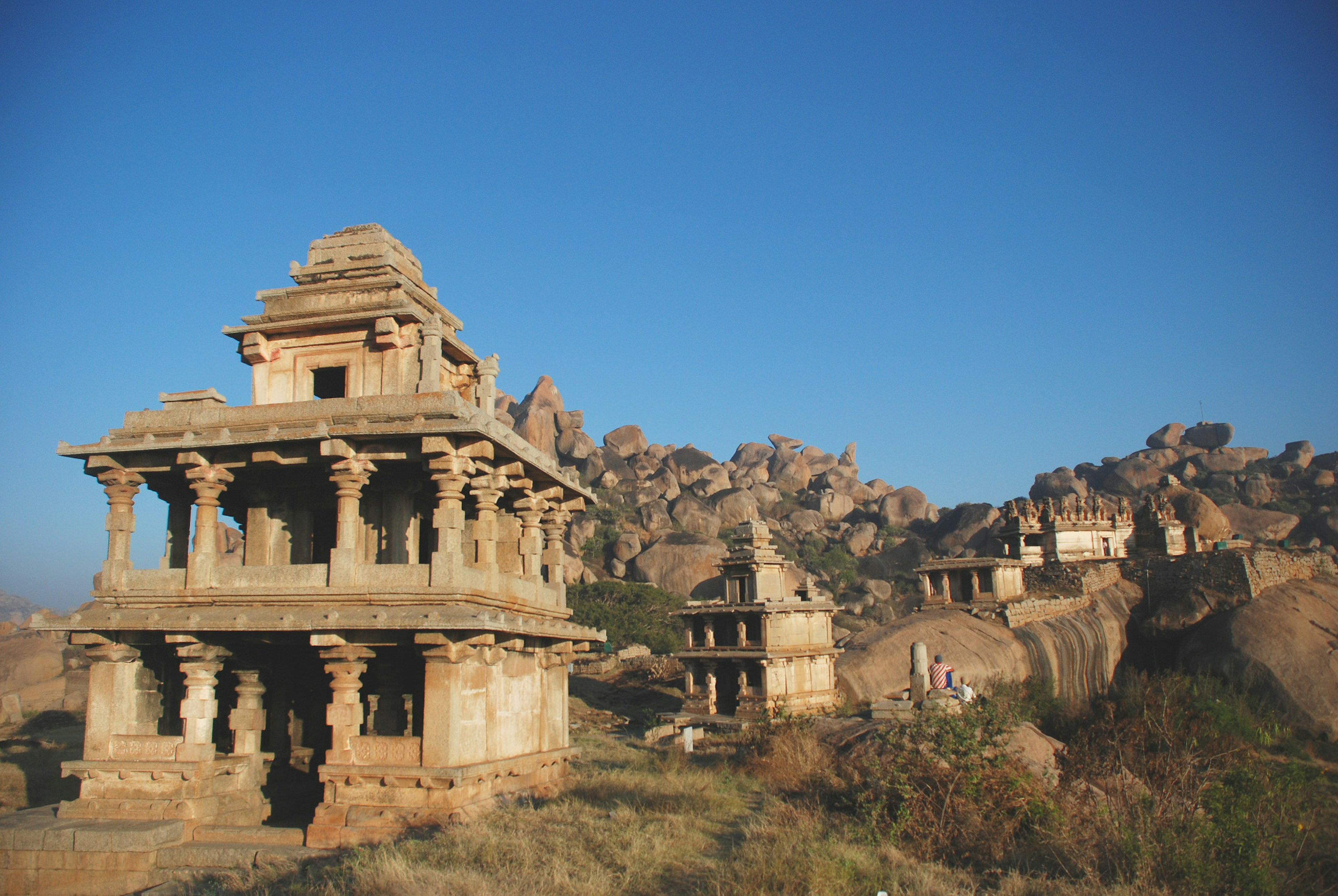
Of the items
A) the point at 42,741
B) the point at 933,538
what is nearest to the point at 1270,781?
the point at 42,741

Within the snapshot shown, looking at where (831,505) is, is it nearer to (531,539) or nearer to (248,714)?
(531,539)

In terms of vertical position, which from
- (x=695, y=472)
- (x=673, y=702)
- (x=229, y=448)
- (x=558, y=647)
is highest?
(x=695, y=472)

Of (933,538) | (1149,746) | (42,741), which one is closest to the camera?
(1149,746)

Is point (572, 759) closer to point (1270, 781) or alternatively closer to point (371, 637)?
point (371, 637)

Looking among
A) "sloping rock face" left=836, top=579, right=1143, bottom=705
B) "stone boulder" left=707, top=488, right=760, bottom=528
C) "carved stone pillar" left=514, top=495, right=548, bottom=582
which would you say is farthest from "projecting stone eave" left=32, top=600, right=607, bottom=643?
"stone boulder" left=707, top=488, right=760, bottom=528

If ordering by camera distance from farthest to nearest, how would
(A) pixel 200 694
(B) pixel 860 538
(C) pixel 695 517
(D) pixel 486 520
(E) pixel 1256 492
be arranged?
(B) pixel 860 538
(C) pixel 695 517
(E) pixel 1256 492
(D) pixel 486 520
(A) pixel 200 694

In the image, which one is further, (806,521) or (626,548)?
(806,521)

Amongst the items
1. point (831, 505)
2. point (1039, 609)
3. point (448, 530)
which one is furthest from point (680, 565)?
point (448, 530)

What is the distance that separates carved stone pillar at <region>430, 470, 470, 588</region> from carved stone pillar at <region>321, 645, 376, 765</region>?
138 centimetres

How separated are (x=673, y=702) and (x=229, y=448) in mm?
23103

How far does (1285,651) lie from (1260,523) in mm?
34597

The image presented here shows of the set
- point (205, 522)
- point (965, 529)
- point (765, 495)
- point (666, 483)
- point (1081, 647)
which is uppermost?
point (666, 483)

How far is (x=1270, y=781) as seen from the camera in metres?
9.95

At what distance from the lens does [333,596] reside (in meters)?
11.4
